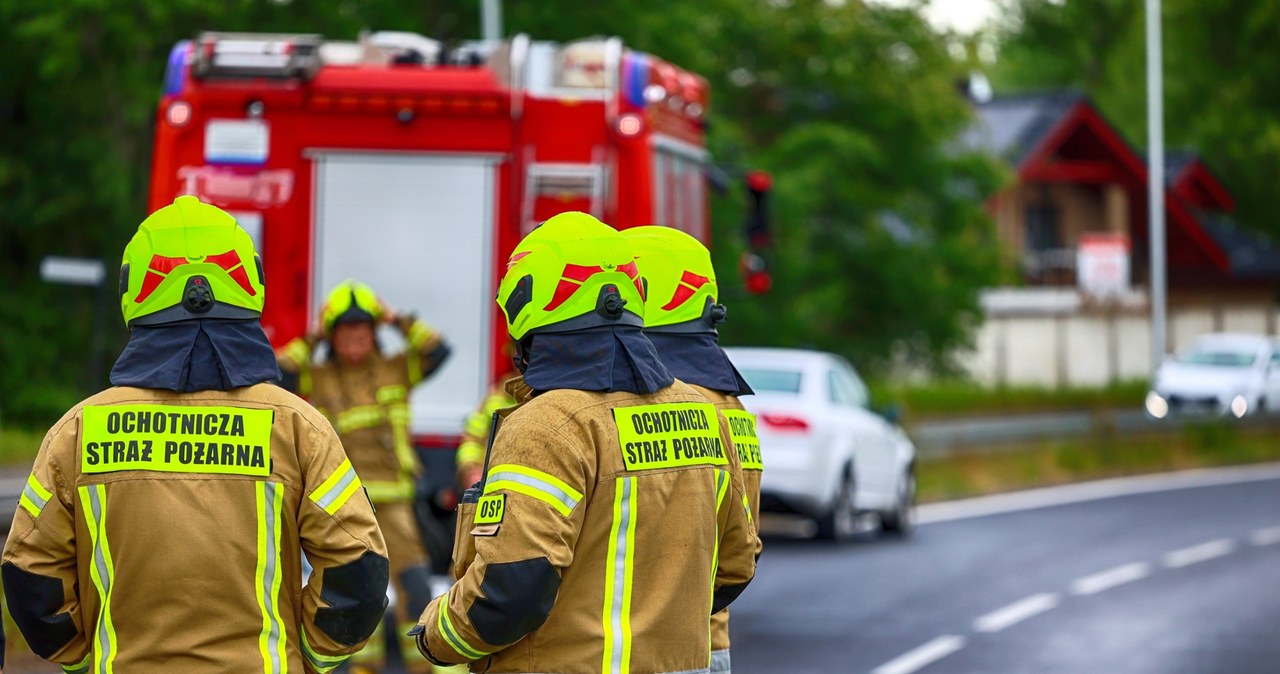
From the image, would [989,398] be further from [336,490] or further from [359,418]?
[336,490]

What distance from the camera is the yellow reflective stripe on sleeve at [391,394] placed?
906 cm

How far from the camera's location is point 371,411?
9008 mm

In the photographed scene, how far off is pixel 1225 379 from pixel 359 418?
29406mm

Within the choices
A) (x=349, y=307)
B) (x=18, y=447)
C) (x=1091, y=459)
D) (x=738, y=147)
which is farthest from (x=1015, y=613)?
(x=738, y=147)

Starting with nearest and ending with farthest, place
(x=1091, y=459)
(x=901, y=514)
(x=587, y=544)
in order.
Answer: (x=587, y=544), (x=901, y=514), (x=1091, y=459)

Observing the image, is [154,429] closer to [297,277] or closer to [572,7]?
[297,277]

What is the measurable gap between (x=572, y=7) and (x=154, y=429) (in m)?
22.4

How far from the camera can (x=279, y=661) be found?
4293mm

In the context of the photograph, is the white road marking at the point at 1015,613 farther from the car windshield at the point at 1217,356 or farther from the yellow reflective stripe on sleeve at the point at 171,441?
the car windshield at the point at 1217,356

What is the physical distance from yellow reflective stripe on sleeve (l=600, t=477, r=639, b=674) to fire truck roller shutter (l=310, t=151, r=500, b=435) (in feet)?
22.7

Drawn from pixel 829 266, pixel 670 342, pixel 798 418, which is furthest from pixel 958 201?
pixel 670 342

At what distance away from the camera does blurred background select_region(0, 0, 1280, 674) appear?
2375cm

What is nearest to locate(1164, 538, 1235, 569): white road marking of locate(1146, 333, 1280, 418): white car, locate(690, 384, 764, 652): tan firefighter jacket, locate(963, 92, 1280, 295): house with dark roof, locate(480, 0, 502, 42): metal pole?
locate(480, 0, 502, 42): metal pole

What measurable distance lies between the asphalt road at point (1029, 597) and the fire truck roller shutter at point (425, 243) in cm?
207
